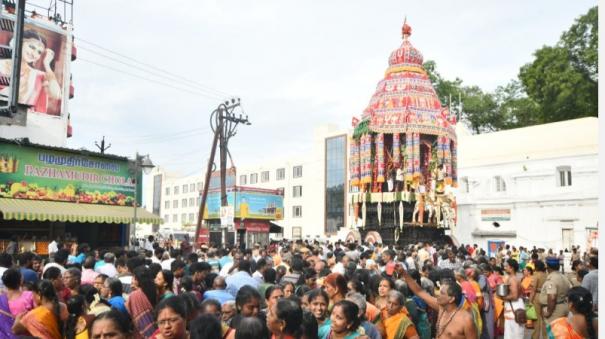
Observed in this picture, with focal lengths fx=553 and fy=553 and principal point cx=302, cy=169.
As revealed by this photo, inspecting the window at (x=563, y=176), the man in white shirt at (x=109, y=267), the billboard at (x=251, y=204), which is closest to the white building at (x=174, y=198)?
the billboard at (x=251, y=204)

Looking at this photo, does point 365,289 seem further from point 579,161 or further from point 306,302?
point 579,161

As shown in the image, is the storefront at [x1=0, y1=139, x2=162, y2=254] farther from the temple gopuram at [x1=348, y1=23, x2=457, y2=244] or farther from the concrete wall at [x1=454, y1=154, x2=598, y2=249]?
the concrete wall at [x1=454, y1=154, x2=598, y2=249]

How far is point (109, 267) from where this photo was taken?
8.20 m

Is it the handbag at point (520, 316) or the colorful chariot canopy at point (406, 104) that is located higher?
the colorful chariot canopy at point (406, 104)

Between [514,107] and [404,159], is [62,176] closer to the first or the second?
[404,159]

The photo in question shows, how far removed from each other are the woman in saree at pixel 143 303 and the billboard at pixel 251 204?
31.8m

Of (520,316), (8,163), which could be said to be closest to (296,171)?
(8,163)

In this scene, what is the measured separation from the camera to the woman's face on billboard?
2871 centimetres

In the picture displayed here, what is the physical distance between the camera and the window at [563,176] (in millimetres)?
29391

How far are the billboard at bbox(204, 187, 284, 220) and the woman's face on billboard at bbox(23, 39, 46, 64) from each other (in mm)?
14343

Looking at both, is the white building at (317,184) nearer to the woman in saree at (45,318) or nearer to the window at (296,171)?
the window at (296,171)

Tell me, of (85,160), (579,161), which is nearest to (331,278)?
(85,160)

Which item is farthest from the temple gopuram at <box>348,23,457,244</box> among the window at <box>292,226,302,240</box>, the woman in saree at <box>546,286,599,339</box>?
the window at <box>292,226,302,240</box>

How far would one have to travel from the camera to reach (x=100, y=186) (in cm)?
1986
